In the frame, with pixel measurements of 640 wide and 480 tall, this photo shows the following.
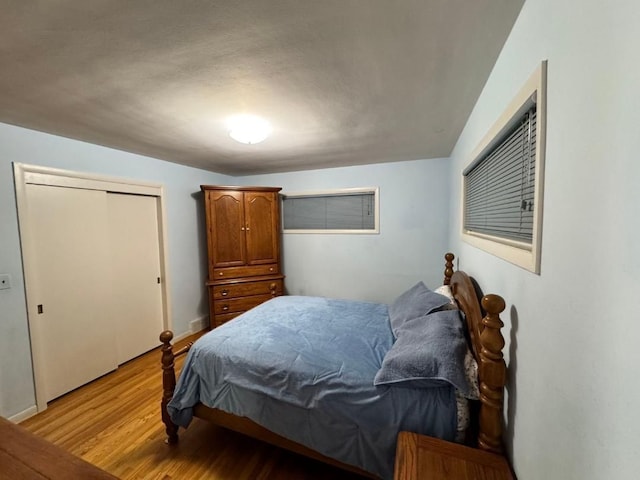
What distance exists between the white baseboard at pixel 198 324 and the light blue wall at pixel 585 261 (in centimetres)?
359

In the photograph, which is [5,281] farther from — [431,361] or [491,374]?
[491,374]

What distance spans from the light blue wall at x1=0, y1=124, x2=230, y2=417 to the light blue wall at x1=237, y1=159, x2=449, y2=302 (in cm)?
133

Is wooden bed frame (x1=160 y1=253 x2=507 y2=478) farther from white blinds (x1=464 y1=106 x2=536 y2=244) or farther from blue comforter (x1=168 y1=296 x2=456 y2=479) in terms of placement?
white blinds (x1=464 y1=106 x2=536 y2=244)

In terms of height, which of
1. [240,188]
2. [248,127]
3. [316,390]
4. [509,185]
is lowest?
[316,390]

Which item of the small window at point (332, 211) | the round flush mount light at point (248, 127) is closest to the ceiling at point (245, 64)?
the round flush mount light at point (248, 127)

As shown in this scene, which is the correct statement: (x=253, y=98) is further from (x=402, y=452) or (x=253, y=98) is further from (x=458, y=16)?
(x=402, y=452)

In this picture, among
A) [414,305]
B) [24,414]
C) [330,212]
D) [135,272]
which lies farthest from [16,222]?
[414,305]

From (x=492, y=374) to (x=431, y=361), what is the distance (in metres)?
0.28

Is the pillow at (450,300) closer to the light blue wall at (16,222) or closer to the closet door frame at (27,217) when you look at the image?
the light blue wall at (16,222)

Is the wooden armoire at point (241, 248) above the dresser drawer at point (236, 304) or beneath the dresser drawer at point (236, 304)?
above

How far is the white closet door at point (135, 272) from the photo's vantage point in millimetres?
2699

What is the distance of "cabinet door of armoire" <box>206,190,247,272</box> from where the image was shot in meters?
3.26

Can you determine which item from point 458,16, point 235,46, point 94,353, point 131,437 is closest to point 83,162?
point 94,353

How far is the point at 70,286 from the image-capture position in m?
2.31
